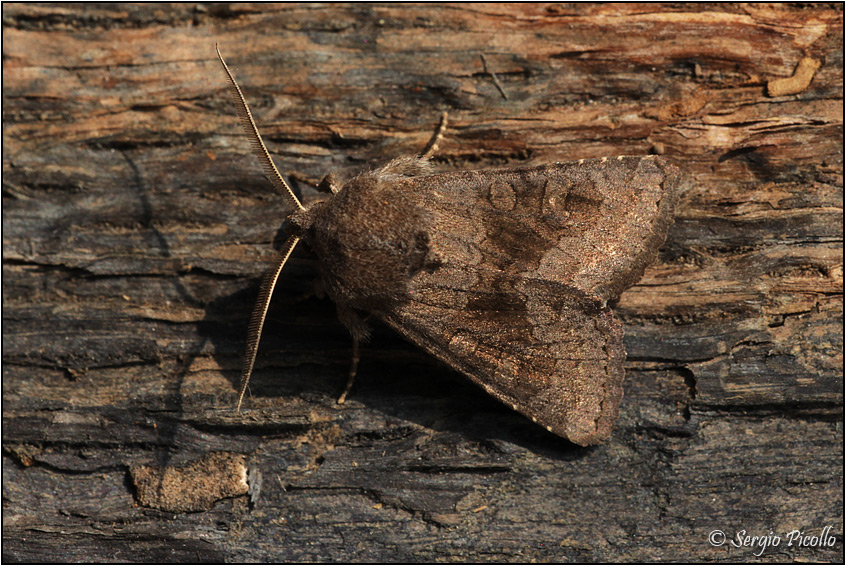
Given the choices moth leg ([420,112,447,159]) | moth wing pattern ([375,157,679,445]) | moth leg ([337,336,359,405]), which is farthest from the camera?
moth leg ([420,112,447,159])

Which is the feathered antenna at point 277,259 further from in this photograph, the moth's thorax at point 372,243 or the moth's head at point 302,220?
the moth's thorax at point 372,243

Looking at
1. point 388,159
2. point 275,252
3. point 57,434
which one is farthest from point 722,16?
point 57,434

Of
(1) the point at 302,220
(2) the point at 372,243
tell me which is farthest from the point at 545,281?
(1) the point at 302,220

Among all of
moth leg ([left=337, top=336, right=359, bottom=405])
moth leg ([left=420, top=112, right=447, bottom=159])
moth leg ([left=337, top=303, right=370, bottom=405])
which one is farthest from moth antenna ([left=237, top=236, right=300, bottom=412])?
moth leg ([left=420, top=112, right=447, bottom=159])

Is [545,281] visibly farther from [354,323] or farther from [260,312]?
[260,312]

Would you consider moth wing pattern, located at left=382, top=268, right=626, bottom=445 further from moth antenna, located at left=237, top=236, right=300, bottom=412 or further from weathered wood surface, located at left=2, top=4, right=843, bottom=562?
moth antenna, located at left=237, top=236, right=300, bottom=412
